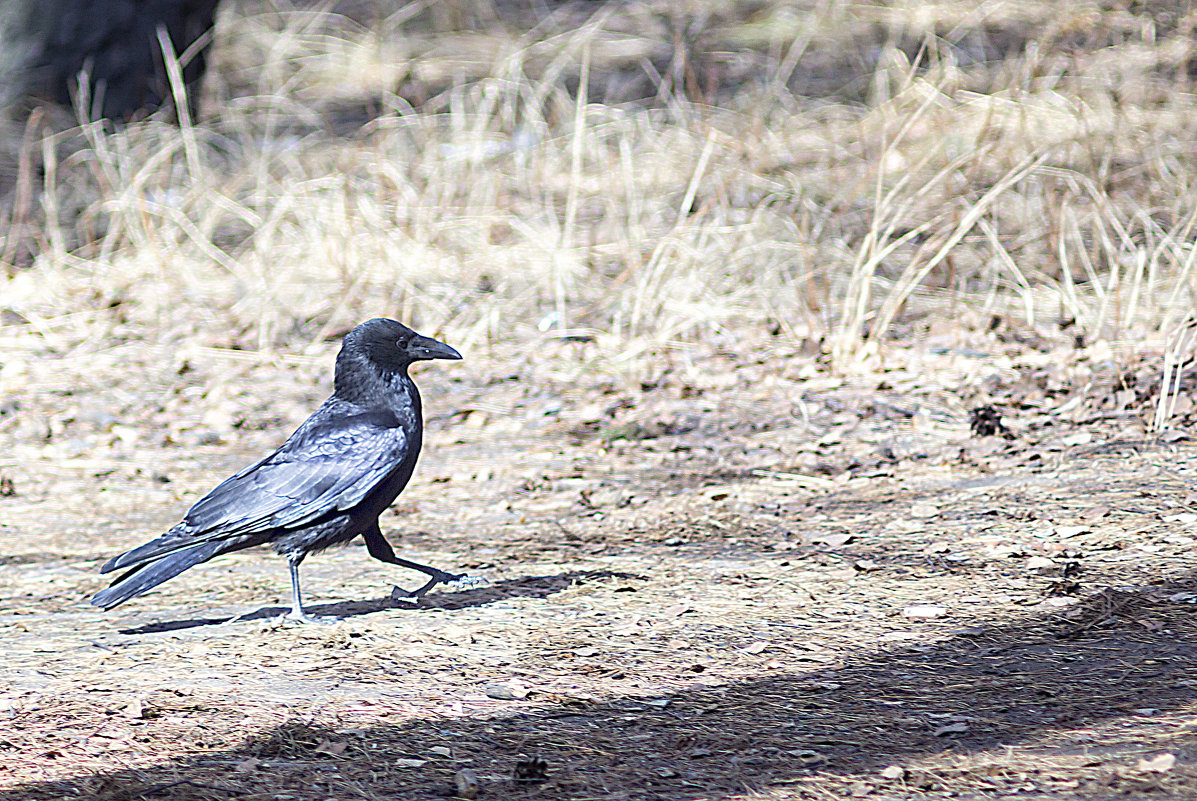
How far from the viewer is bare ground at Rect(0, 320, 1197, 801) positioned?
2.87m

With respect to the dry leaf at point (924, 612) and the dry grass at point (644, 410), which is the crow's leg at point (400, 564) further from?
the dry leaf at point (924, 612)

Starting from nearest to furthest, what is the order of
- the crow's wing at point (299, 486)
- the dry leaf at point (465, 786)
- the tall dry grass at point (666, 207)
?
the dry leaf at point (465, 786)
the crow's wing at point (299, 486)
the tall dry grass at point (666, 207)

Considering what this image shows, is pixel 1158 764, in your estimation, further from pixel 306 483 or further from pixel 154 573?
pixel 154 573

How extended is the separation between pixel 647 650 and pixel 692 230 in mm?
3874

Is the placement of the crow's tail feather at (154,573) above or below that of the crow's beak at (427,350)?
below

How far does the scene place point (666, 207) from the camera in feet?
30.5

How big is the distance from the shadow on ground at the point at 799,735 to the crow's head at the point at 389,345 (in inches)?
54.5

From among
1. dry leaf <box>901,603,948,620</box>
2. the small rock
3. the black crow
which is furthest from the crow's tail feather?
dry leaf <box>901,603,948,620</box>

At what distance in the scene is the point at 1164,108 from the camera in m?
9.88

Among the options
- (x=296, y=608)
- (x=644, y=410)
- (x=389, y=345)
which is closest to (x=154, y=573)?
(x=296, y=608)

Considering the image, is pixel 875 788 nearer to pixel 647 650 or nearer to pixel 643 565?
pixel 647 650

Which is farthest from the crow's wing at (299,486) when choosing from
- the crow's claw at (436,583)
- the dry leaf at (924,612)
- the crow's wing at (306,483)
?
the dry leaf at (924,612)

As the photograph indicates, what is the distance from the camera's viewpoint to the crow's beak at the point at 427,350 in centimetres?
417

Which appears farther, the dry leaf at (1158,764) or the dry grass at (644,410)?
the dry grass at (644,410)
